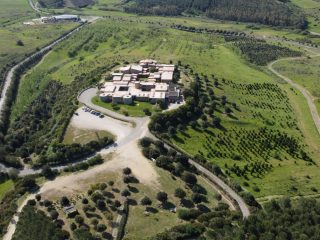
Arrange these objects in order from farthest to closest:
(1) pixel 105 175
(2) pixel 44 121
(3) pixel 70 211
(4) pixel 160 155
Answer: (2) pixel 44 121 < (4) pixel 160 155 < (1) pixel 105 175 < (3) pixel 70 211

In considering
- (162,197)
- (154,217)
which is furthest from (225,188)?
(154,217)

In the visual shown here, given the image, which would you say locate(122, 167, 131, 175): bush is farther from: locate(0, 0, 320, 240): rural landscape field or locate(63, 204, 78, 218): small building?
locate(63, 204, 78, 218): small building

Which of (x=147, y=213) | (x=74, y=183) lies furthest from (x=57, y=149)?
(x=147, y=213)

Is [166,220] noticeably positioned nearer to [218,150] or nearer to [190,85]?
[218,150]

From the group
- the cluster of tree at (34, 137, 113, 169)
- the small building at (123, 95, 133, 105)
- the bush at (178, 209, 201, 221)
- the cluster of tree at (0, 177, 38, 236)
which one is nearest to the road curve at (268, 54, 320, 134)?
the small building at (123, 95, 133, 105)

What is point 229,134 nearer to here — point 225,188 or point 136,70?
point 225,188

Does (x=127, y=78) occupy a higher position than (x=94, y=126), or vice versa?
(x=127, y=78)
